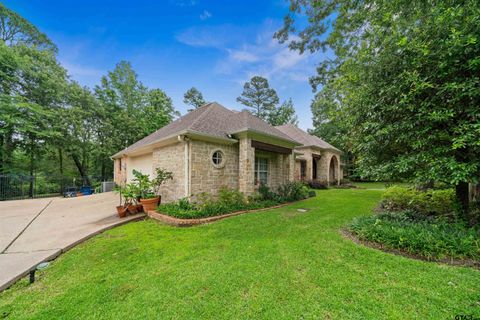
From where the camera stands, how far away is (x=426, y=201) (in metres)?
6.21

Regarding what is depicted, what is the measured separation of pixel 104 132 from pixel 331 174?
25.3 m

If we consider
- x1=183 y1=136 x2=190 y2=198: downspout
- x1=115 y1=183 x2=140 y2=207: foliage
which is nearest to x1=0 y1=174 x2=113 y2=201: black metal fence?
x1=115 y1=183 x2=140 y2=207: foliage

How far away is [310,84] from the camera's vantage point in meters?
13.6

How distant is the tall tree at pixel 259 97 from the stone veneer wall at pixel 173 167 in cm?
2197

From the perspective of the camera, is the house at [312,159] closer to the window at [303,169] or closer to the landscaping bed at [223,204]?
the window at [303,169]

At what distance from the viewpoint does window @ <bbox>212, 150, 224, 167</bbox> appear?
24.6 ft

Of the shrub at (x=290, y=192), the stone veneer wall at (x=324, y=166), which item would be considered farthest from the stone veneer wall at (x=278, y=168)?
the stone veneer wall at (x=324, y=166)

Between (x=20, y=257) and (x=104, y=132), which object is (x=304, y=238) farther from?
(x=104, y=132)

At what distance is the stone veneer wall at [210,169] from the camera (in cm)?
681

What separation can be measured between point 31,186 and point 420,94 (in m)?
21.1

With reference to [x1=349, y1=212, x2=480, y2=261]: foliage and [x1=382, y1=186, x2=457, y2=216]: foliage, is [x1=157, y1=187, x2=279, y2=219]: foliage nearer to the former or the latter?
[x1=349, y1=212, x2=480, y2=261]: foliage

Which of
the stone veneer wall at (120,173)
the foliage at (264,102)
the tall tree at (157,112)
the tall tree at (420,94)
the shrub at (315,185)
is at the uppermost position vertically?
the foliage at (264,102)

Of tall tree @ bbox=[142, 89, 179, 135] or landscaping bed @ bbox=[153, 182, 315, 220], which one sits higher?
tall tree @ bbox=[142, 89, 179, 135]

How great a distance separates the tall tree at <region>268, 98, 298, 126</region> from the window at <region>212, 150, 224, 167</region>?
74.3 ft
